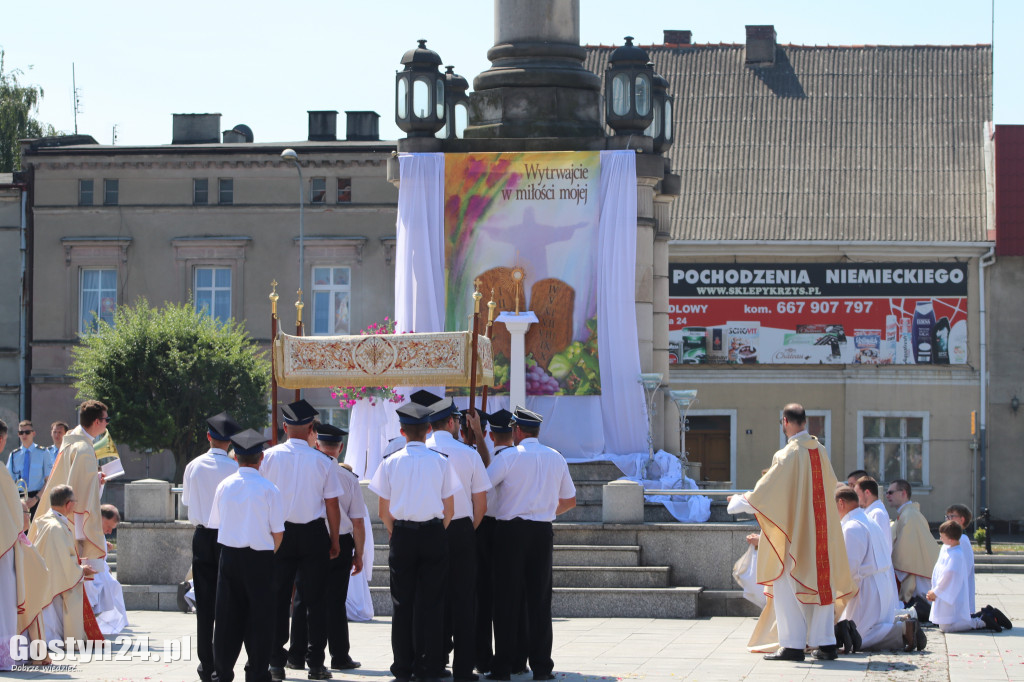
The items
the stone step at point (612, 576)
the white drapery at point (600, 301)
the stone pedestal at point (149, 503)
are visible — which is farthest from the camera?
the white drapery at point (600, 301)

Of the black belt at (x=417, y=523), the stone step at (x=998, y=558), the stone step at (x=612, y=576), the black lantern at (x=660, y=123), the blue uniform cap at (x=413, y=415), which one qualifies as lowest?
the stone step at (x=998, y=558)

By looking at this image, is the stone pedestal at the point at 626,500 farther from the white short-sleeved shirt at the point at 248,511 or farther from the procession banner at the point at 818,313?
the procession banner at the point at 818,313

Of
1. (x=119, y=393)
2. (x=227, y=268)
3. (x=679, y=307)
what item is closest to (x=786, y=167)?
(x=679, y=307)

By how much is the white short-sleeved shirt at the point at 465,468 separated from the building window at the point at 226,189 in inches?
1274

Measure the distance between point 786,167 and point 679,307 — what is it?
205 inches

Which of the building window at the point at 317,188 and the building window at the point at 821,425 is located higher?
the building window at the point at 317,188

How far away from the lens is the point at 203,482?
11945 millimetres

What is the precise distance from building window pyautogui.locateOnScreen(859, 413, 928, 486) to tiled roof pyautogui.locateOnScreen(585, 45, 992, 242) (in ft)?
15.0

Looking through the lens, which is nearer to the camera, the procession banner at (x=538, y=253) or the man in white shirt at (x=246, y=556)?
the man in white shirt at (x=246, y=556)

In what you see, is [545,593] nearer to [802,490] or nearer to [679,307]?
[802,490]

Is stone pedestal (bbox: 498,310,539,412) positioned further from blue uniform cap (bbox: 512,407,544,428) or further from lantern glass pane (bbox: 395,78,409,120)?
blue uniform cap (bbox: 512,407,544,428)

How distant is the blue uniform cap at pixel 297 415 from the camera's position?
12.0 metres

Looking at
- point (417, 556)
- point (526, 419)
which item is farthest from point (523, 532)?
point (417, 556)

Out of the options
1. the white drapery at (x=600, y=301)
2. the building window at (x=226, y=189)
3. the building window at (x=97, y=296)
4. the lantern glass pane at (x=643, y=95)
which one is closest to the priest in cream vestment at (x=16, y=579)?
the white drapery at (x=600, y=301)
